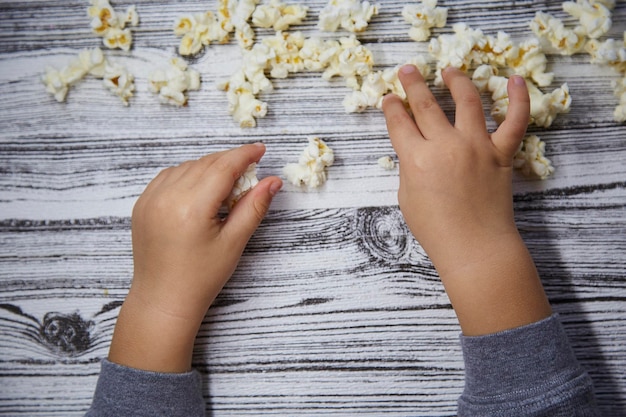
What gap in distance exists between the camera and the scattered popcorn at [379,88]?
873mm

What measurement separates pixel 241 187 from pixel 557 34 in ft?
1.90

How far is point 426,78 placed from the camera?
90 cm

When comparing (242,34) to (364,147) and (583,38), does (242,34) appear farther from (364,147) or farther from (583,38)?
(583,38)

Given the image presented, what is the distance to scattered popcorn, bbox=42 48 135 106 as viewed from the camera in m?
0.90

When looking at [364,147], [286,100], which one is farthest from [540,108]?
[286,100]

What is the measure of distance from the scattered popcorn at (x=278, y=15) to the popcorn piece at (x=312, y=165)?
205mm

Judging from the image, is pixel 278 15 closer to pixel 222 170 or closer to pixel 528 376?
pixel 222 170

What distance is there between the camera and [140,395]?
0.79 m

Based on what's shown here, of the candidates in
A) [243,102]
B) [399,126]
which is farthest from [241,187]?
[399,126]

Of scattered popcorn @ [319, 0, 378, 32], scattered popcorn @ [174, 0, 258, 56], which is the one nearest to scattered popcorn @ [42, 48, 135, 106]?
scattered popcorn @ [174, 0, 258, 56]

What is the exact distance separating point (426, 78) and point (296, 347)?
19.4 inches

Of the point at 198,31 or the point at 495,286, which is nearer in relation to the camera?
the point at 495,286

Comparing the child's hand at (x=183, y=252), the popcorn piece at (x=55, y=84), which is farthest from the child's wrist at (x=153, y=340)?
the popcorn piece at (x=55, y=84)

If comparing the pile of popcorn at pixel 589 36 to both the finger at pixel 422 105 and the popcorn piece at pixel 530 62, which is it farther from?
the finger at pixel 422 105
